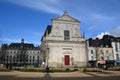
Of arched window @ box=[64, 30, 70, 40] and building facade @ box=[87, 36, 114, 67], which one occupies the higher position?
arched window @ box=[64, 30, 70, 40]

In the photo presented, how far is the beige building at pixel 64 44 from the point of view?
4688 centimetres

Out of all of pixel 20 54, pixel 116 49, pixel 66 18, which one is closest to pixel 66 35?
pixel 66 18

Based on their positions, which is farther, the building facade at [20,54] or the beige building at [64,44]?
the building facade at [20,54]

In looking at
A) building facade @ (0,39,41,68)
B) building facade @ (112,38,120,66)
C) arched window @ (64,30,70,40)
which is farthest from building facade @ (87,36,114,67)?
building facade @ (0,39,41,68)

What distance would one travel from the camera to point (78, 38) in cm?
4959

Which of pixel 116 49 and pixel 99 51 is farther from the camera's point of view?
pixel 116 49

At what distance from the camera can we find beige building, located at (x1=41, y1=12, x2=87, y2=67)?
46875mm

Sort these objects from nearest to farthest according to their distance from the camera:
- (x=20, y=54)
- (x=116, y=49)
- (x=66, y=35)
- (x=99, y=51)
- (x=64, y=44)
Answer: (x=64, y=44), (x=66, y=35), (x=99, y=51), (x=116, y=49), (x=20, y=54)

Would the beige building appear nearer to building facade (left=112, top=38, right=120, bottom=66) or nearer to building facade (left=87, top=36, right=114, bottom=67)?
building facade (left=87, top=36, right=114, bottom=67)

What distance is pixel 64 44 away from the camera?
1895 inches

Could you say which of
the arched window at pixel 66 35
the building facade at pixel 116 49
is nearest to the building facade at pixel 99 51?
A: the building facade at pixel 116 49

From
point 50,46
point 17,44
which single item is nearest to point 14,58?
point 17,44

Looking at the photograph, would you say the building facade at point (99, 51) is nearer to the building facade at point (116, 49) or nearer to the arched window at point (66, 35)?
the building facade at point (116, 49)

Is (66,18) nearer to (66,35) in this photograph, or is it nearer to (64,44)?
(66,35)
